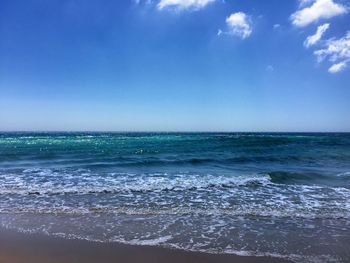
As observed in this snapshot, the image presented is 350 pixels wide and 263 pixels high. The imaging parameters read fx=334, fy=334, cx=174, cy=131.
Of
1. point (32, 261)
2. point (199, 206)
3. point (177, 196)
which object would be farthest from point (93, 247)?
point (177, 196)

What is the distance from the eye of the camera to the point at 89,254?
6070 millimetres

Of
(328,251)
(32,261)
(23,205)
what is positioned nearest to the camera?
(32,261)

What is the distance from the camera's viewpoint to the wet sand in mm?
5859

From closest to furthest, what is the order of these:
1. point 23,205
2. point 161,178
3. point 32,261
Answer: point 32,261 → point 23,205 → point 161,178

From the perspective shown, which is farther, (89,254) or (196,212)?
(196,212)

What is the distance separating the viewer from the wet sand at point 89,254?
5.86 m

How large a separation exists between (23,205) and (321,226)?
322 inches

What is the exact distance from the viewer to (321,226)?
7.94 metres

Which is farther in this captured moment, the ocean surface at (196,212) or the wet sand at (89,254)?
the ocean surface at (196,212)

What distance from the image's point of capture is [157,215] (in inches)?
352

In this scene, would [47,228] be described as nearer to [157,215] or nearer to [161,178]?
[157,215]

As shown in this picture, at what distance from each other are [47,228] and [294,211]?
21.2 feet

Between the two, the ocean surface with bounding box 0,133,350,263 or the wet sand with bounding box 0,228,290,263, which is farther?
the ocean surface with bounding box 0,133,350,263

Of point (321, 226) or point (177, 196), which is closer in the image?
point (321, 226)
